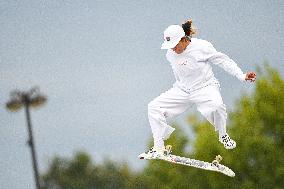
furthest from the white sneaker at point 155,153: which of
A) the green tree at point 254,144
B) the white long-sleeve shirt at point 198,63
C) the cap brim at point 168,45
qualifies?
the green tree at point 254,144

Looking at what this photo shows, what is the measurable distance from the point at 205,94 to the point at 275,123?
15.1 m

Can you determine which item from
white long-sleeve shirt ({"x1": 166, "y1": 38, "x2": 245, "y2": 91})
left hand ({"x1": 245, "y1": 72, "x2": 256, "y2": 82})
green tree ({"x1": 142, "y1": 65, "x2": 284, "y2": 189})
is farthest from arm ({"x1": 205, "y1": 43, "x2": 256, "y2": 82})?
green tree ({"x1": 142, "y1": 65, "x2": 284, "y2": 189})

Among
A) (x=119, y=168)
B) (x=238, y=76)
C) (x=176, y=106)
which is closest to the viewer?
(x=238, y=76)

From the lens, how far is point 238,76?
14.5 metres

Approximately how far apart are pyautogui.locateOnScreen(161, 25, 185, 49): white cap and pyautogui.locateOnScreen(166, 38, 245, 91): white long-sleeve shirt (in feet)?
1.68

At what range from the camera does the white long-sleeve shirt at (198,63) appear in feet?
48.3

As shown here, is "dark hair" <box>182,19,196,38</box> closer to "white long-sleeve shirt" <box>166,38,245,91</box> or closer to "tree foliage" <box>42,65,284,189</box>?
"white long-sleeve shirt" <box>166,38,245,91</box>

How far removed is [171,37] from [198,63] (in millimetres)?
868

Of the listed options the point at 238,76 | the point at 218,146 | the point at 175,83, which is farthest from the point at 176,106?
the point at 218,146

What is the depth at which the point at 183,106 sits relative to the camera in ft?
50.7

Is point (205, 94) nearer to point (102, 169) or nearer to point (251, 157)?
point (251, 157)

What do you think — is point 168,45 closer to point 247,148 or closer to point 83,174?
point 247,148

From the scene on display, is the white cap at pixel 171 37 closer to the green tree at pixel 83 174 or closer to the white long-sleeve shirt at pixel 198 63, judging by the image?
the white long-sleeve shirt at pixel 198 63

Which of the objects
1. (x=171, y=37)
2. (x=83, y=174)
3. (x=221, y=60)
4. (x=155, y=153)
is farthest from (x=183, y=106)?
(x=83, y=174)
